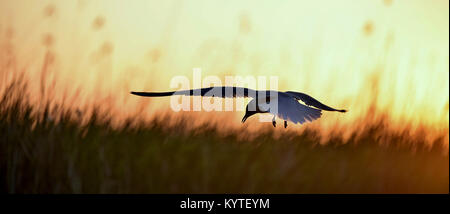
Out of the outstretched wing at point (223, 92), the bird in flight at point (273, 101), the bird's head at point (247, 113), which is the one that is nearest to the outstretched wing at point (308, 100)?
the bird in flight at point (273, 101)

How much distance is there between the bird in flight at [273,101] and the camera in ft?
9.15

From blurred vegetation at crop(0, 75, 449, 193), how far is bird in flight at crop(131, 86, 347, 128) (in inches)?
6.8

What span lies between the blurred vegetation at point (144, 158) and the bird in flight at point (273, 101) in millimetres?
174

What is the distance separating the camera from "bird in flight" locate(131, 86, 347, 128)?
2789 mm

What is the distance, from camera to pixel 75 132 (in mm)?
2979

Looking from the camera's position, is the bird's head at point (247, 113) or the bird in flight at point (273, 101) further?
the bird's head at point (247, 113)

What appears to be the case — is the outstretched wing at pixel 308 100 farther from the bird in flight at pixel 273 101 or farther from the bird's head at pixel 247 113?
the bird's head at pixel 247 113

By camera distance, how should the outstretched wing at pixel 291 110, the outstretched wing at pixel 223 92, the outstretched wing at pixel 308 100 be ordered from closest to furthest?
the outstretched wing at pixel 223 92
the outstretched wing at pixel 291 110
the outstretched wing at pixel 308 100

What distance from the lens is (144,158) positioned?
2.97 meters

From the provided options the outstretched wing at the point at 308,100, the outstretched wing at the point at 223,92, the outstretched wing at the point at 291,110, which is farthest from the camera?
the outstretched wing at the point at 308,100

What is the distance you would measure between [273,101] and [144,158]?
625 millimetres

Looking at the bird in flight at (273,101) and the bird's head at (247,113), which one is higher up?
the bird in flight at (273,101)

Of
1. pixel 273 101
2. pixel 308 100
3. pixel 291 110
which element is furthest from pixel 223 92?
pixel 308 100
